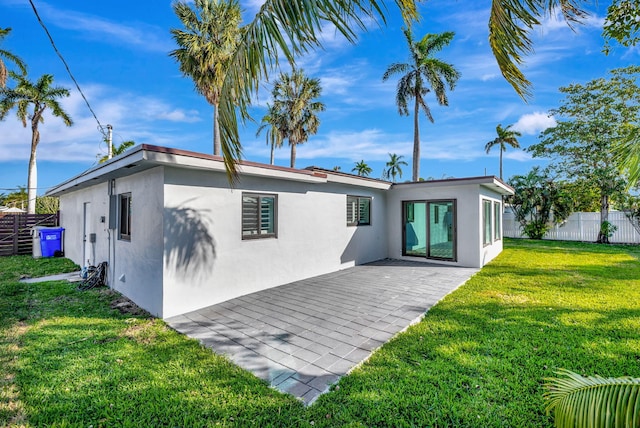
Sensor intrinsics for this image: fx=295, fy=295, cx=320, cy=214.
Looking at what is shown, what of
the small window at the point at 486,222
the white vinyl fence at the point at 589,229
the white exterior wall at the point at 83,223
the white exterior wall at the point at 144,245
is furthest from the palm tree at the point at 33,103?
the white vinyl fence at the point at 589,229

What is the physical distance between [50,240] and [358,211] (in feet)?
40.5

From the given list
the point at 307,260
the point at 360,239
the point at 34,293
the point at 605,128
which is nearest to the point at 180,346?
the point at 307,260

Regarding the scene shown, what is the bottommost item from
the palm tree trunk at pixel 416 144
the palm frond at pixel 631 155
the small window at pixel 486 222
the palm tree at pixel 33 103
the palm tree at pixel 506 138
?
the small window at pixel 486 222

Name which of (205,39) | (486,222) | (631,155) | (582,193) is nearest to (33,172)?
(205,39)

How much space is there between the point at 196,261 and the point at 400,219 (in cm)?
736

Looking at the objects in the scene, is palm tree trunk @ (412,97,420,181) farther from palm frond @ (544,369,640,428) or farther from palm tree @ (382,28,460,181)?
palm frond @ (544,369,640,428)

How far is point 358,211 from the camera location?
32.1 feet

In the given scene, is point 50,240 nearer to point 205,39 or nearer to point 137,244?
point 137,244

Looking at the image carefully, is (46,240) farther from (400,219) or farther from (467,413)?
(467,413)

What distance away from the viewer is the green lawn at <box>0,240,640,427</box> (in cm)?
257

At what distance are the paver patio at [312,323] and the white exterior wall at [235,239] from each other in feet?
1.10

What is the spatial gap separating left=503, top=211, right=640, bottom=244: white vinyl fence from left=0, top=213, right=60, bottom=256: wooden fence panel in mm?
25050

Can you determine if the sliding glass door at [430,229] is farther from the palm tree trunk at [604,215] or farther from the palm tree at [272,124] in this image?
the palm tree at [272,124]

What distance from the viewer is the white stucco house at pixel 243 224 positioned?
16.7 ft
